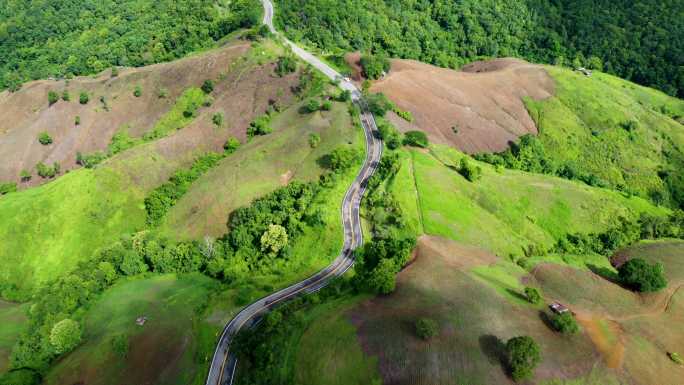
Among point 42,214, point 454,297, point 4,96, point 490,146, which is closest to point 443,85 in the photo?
point 490,146

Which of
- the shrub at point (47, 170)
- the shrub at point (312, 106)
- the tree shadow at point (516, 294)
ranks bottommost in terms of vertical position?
the shrub at point (47, 170)

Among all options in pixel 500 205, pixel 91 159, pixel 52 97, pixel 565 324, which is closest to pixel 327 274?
pixel 565 324

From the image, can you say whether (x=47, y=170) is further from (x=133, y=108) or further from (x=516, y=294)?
(x=516, y=294)

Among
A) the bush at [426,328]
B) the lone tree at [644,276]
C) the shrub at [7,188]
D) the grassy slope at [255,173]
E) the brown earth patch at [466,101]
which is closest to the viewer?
the bush at [426,328]

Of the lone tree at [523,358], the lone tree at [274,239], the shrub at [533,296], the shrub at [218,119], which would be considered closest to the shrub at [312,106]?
the shrub at [218,119]

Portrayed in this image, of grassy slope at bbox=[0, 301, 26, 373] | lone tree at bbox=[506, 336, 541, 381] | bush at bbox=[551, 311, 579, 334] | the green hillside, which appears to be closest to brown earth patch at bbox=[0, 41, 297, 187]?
grassy slope at bbox=[0, 301, 26, 373]

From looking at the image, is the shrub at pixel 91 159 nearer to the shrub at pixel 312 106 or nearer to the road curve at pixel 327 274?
the shrub at pixel 312 106

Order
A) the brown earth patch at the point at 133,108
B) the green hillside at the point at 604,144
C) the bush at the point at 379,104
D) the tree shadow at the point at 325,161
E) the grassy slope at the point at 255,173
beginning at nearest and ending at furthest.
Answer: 1. the grassy slope at the point at 255,173
2. the tree shadow at the point at 325,161
3. the bush at the point at 379,104
4. the green hillside at the point at 604,144
5. the brown earth patch at the point at 133,108

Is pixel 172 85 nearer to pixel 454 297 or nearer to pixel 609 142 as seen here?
pixel 454 297
